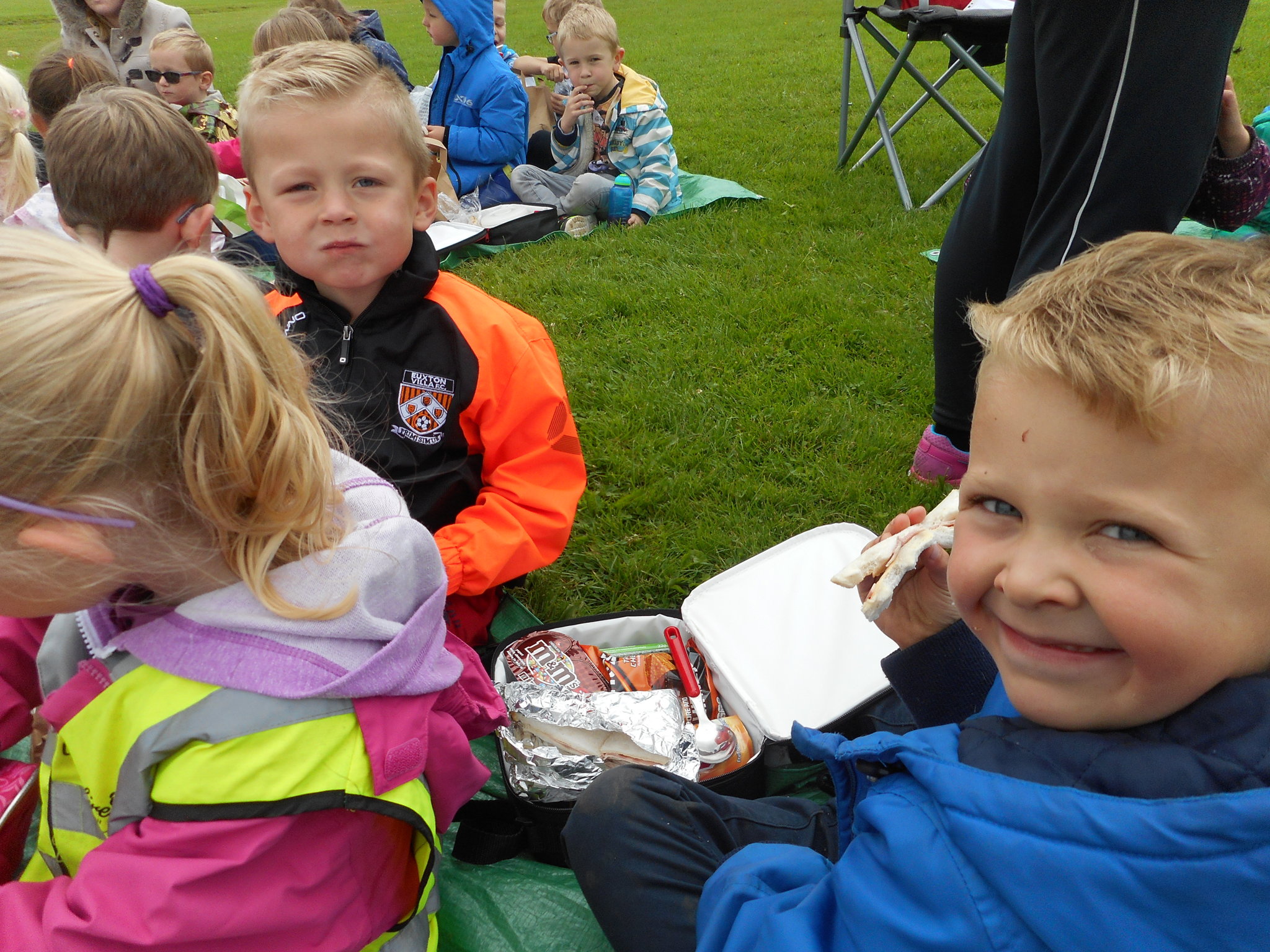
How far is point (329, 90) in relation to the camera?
1907 millimetres

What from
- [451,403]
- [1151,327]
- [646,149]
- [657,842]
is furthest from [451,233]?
[1151,327]

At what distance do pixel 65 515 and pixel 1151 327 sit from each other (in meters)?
1.23

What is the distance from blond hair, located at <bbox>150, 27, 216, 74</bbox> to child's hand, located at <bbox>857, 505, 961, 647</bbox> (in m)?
5.47

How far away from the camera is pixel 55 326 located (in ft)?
3.27

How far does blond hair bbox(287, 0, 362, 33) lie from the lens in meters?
5.39

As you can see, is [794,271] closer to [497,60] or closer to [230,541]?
[497,60]

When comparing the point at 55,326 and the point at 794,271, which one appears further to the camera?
the point at 794,271

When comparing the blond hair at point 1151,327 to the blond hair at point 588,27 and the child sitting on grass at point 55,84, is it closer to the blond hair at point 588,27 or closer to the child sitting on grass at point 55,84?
the child sitting on grass at point 55,84

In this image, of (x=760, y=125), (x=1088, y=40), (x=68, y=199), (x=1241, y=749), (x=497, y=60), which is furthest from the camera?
(x=760, y=125)

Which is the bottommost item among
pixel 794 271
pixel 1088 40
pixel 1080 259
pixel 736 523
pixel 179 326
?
pixel 736 523

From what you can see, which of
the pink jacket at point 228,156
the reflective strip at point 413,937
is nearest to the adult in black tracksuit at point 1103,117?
the reflective strip at point 413,937

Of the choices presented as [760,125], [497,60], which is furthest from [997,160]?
[760,125]

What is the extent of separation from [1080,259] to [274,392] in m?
1.04

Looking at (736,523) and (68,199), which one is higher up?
(68,199)
